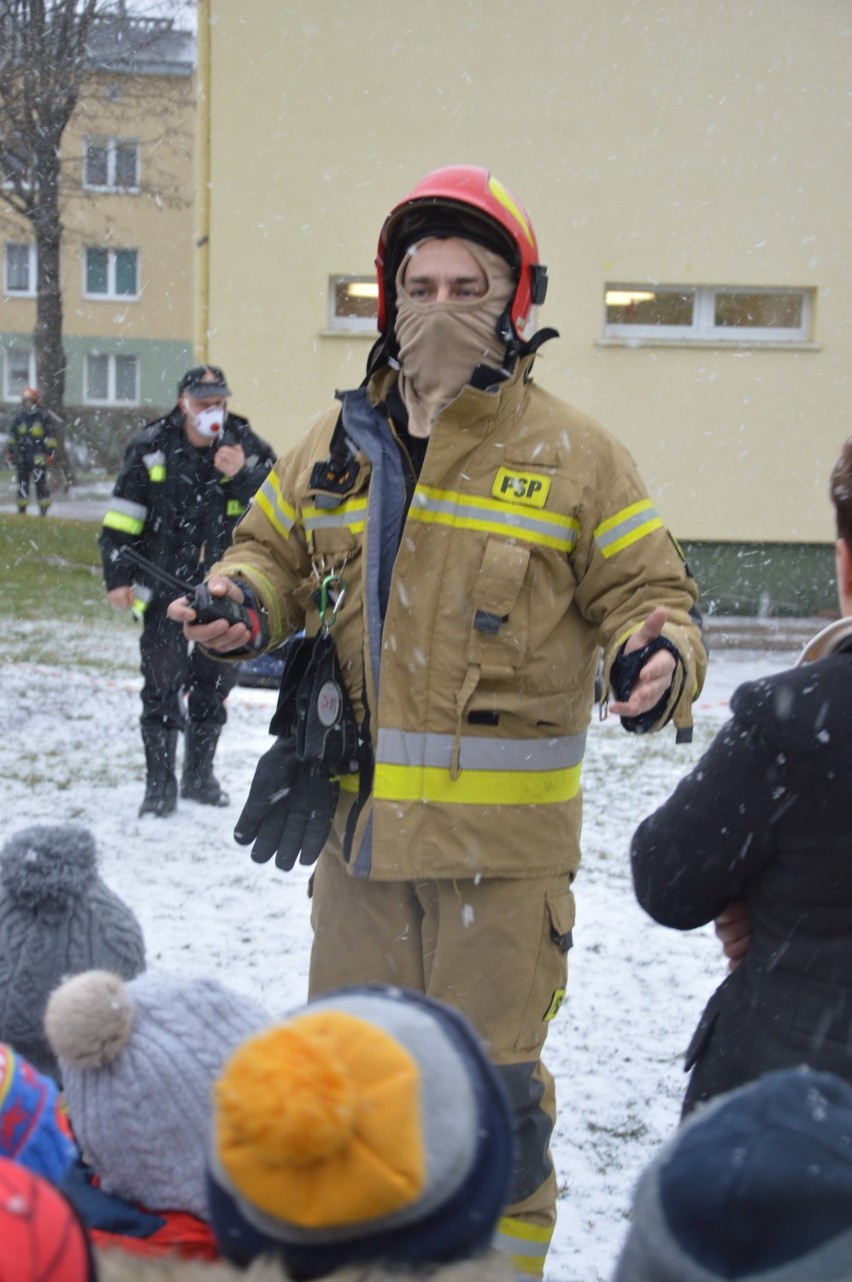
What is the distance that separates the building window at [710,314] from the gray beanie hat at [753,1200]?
12.3 meters

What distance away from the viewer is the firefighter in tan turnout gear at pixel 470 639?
A: 96.7 inches

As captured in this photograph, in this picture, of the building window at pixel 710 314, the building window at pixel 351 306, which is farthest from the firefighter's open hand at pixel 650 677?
the building window at pixel 710 314

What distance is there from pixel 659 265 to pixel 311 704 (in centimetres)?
1083

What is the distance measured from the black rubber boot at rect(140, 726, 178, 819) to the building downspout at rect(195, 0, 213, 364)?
7462 mm

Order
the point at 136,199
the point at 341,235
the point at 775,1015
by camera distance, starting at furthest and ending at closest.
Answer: the point at 136,199
the point at 341,235
the point at 775,1015

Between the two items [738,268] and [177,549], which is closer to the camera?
[177,549]

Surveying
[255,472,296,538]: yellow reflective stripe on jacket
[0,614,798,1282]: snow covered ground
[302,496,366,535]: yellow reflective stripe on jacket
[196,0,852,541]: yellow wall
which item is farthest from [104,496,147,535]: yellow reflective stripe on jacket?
[196,0,852,541]: yellow wall

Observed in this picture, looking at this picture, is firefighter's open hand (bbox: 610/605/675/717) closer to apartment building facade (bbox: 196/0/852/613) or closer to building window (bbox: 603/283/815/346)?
apartment building facade (bbox: 196/0/852/613)

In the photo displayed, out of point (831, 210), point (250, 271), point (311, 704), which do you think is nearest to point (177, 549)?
point (311, 704)

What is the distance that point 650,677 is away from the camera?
2256 mm

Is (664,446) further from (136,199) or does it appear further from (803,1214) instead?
(136,199)

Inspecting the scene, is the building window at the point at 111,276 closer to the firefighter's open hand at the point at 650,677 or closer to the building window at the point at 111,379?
the building window at the point at 111,379

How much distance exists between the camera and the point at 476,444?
2486 mm

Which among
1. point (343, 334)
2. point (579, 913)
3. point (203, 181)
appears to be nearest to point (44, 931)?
point (579, 913)
